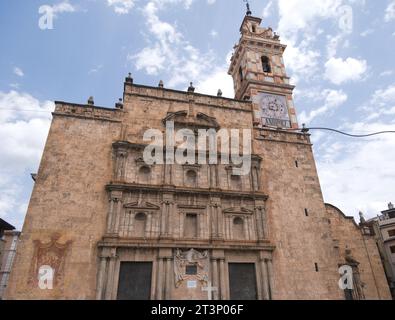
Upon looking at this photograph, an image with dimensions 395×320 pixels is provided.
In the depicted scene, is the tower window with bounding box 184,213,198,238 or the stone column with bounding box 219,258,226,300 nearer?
the stone column with bounding box 219,258,226,300

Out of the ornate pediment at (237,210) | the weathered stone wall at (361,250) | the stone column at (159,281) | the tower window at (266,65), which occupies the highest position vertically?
the tower window at (266,65)

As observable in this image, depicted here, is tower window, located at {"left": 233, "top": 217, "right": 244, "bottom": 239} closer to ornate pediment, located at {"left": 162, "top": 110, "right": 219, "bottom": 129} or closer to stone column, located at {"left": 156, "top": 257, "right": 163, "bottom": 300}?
stone column, located at {"left": 156, "top": 257, "right": 163, "bottom": 300}

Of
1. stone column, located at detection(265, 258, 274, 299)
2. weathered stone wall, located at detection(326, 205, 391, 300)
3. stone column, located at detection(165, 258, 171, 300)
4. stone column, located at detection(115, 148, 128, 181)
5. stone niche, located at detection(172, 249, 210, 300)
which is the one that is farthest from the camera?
weathered stone wall, located at detection(326, 205, 391, 300)

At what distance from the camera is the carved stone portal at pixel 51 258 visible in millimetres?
14867

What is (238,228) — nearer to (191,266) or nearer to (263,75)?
(191,266)

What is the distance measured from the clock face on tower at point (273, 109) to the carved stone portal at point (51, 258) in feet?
60.9

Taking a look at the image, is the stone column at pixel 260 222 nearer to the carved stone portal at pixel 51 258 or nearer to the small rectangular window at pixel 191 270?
the small rectangular window at pixel 191 270

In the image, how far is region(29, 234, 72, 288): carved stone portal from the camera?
14.9 meters

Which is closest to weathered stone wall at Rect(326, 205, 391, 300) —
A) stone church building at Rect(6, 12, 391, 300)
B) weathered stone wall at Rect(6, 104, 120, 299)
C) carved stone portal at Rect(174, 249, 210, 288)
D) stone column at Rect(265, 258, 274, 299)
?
stone church building at Rect(6, 12, 391, 300)

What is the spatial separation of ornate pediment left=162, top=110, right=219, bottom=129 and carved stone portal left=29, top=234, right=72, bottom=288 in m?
10.1

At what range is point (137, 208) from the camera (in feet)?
56.9

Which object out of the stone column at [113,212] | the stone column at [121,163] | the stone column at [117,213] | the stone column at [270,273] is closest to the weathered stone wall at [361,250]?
the stone column at [270,273]

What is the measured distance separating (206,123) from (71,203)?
34.1 ft
